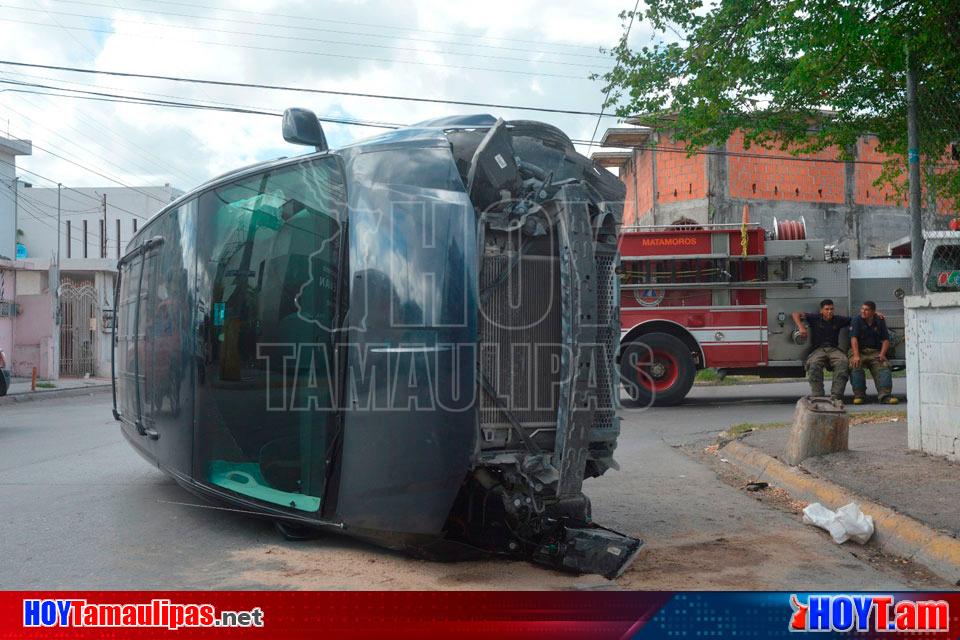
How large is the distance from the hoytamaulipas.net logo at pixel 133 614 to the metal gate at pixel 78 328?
24.6 m

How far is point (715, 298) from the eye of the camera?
13.3m

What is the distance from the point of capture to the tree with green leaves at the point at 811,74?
875 cm

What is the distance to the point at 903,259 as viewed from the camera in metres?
13.9

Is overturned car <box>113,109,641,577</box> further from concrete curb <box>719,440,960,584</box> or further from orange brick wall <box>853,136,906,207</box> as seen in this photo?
orange brick wall <box>853,136,906,207</box>

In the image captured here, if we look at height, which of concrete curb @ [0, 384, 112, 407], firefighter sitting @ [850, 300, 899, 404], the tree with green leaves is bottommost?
concrete curb @ [0, 384, 112, 407]

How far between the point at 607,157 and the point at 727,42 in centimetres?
1693

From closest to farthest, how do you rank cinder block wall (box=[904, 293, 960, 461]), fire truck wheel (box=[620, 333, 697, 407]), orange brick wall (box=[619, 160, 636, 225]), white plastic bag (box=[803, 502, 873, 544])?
white plastic bag (box=[803, 502, 873, 544])
cinder block wall (box=[904, 293, 960, 461])
fire truck wheel (box=[620, 333, 697, 407])
orange brick wall (box=[619, 160, 636, 225])

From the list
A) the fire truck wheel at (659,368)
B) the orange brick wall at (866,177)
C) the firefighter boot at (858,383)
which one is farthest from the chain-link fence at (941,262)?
the orange brick wall at (866,177)

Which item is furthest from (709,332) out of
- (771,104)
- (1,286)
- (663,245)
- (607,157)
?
(1,286)

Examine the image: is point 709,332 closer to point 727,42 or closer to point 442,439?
point 727,42

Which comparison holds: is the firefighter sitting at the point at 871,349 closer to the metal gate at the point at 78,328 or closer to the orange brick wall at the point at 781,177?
the orange brick wall at the point at 781,177

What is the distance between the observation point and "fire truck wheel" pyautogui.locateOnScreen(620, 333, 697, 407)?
1321cm

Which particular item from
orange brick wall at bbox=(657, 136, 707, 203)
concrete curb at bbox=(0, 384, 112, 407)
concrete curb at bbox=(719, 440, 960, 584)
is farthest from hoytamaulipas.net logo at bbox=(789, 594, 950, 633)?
orange brick wall at bbox=(657, 136, 707, 203)

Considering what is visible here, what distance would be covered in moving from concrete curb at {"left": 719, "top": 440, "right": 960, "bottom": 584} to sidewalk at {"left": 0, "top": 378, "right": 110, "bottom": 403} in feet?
54.6
